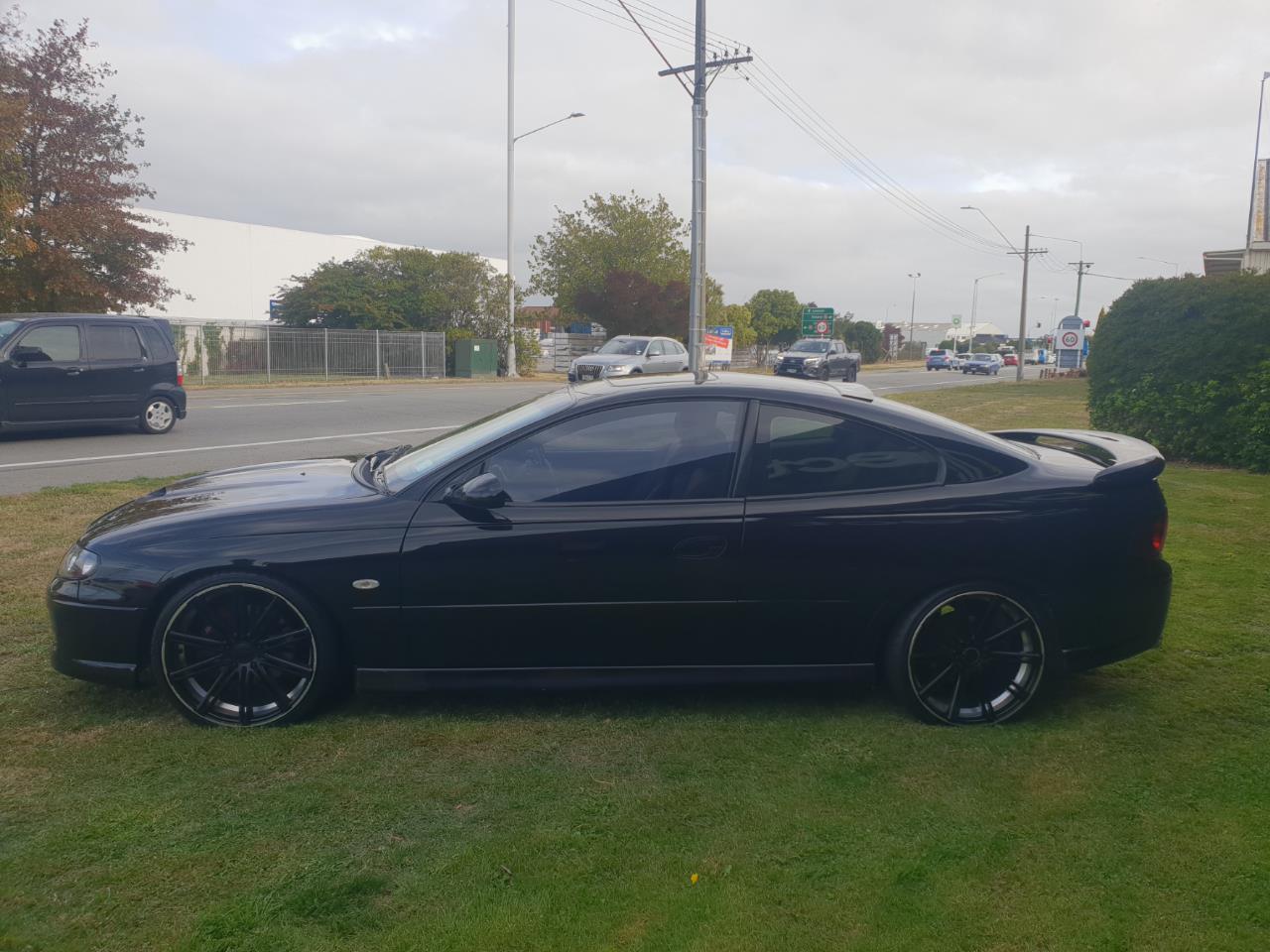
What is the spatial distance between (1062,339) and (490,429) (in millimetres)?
43558

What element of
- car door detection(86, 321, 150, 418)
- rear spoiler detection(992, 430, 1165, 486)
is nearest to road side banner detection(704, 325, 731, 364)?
car door detection(86, 321, 150, 418)

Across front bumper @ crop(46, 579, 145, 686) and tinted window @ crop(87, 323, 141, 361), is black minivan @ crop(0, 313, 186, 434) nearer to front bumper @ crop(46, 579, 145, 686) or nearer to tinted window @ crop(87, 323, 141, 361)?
tinted window @ crop(87, 323, 141, 361)

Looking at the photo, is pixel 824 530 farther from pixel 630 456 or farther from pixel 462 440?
pixel 462 440

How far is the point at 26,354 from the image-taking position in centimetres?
1314

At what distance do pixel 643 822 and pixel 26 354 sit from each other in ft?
41.3

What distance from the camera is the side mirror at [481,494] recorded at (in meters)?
4.18

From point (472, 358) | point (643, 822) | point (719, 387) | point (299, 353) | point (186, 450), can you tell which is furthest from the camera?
point (472, 358)

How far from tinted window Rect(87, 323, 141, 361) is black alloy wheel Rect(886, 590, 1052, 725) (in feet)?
41.7

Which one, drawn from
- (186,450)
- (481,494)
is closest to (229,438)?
(186,450)

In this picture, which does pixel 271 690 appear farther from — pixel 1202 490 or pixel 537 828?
pixel 1202 490

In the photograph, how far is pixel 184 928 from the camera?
9.40 feet

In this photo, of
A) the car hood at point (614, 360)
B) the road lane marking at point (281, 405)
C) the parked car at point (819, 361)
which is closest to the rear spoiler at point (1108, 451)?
the road lane marking at point (281, 405)

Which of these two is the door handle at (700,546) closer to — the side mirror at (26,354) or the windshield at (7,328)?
the side mirror at (26,354)

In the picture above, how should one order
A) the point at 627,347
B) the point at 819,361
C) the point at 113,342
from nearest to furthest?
the point at 113,342 < the point at 627,347 < the point at 819,361
